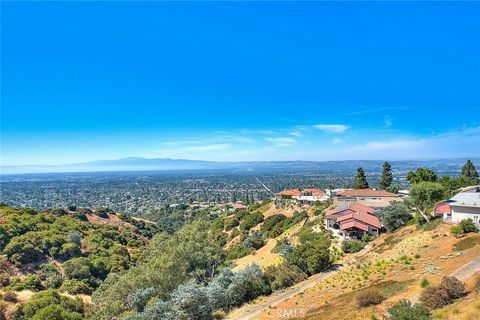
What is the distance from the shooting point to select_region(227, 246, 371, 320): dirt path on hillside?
18.1 metres

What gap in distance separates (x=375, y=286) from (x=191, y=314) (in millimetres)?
9087

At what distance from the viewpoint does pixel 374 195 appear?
50.2 m

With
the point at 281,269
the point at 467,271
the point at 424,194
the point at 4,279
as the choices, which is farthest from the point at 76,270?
the point at 424,194

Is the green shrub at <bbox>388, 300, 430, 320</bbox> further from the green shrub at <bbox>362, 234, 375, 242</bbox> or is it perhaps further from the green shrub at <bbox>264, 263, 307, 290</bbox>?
the green shrub at <bbox>362, 234, 375, 242</bbox>

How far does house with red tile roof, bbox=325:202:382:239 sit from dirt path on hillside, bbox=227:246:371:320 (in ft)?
25.7

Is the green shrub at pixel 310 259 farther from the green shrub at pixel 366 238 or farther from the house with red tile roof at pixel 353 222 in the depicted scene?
the house with red tile roof at pixel 353 222

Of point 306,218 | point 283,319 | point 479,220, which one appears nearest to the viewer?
point 283,319

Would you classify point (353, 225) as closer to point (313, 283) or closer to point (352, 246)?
point (352, 246)

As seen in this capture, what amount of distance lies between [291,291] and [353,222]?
1559 centimetres

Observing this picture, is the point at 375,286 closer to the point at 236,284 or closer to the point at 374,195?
the point at 236,284

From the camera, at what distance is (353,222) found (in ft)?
111

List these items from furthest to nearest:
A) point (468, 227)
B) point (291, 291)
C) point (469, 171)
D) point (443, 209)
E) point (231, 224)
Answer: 1. point (231, 224)
2. point (469, 171)
3. point (443, 209)
4. point (468, 227)
5. point (291, 291)

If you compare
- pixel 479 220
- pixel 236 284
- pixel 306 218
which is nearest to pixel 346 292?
pixel 236 284

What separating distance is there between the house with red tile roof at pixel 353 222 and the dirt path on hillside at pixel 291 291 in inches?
309
